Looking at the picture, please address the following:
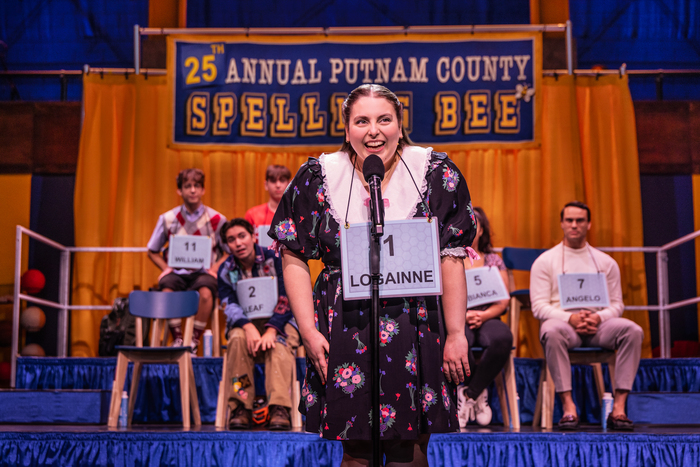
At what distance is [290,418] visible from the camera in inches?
136

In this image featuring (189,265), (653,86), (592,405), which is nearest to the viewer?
(592,405)

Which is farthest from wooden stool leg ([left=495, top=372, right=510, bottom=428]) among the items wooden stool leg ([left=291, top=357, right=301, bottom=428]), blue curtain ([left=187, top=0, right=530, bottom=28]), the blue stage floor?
blue curtain ([left=187, top=0, right=530, bottom=28])

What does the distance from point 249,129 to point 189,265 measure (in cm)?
151

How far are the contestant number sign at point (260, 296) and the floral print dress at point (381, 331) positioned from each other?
73.8 inches

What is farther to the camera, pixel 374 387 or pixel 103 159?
pixel 103 159

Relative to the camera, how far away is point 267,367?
3465mm

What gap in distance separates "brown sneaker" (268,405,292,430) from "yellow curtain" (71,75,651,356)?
9.04ft

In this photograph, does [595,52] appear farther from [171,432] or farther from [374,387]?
[374,387]

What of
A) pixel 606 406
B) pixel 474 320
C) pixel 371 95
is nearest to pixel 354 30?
pixel 474 320

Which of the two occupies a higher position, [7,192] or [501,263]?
[7,192]

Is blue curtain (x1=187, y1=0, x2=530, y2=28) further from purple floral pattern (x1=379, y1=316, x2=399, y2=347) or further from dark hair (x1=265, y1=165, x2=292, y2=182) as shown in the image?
purple floral pattern (x1=379, y1=316, x2=399, y2=347)

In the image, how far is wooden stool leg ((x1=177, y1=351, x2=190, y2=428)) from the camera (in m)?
3.47

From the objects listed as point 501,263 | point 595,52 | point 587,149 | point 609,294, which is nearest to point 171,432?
point 501,263

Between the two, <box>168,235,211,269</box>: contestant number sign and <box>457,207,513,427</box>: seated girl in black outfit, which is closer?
<box>457,207,513,427</box>: seated girl in black outfit
